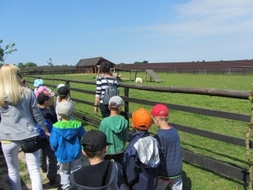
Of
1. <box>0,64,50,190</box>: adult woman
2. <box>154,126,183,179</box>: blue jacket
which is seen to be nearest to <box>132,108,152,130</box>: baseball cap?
<box>154,126,183,179</box>: blue jacket

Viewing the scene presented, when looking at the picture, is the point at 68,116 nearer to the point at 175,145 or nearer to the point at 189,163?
the point at 175,145

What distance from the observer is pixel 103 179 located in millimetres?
2117

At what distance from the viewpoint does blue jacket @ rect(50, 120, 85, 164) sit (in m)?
3.26

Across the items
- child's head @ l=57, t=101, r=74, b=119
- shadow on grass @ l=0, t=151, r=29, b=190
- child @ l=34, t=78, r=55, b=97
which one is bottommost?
shadow on grass @ l=0, t=151, r=29, b=190

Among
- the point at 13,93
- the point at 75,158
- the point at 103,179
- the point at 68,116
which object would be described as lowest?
the point at 75,158

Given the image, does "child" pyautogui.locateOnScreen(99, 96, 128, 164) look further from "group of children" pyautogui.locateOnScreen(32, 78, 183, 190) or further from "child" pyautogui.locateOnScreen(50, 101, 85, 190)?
"child" pyautogui.locateOnScreen(50, 101, 85, 190)

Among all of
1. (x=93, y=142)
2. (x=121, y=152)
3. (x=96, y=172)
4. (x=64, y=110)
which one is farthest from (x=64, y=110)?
(x=96, y=172)

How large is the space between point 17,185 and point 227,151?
12.9 feet

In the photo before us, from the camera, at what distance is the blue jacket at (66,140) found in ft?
10.7

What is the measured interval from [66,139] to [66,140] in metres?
0.02

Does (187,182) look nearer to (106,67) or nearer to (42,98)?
(106,67)

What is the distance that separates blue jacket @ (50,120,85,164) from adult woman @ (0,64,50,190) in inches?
9.3

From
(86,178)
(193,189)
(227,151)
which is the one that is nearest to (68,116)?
(86,178)

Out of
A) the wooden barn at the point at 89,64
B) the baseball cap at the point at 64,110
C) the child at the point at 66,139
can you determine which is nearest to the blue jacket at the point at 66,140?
the child at the point at 66,139
